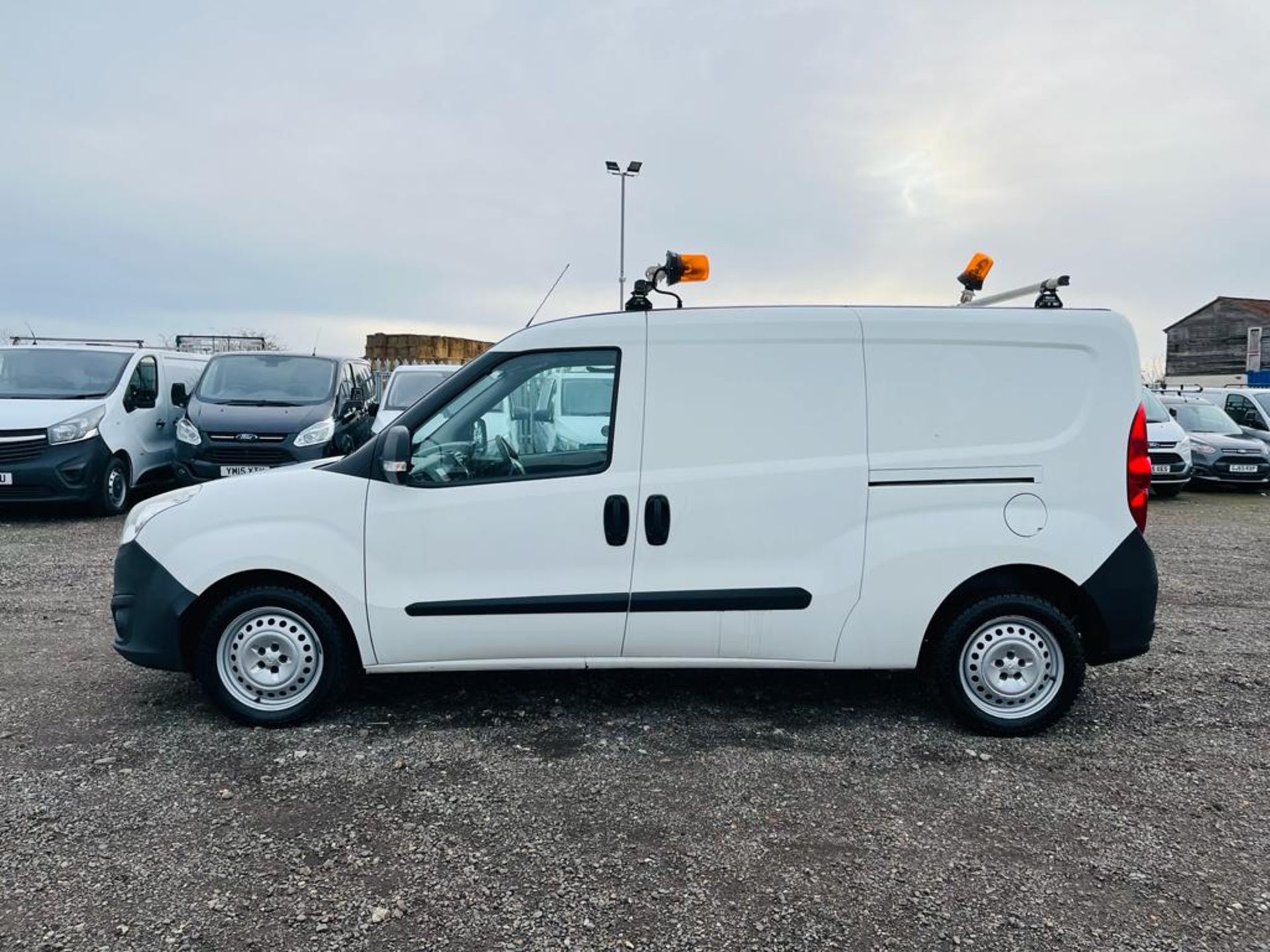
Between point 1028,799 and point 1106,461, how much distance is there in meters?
1.49

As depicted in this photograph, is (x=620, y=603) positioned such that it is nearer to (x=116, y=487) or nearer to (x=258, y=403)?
(x=258, y=403)

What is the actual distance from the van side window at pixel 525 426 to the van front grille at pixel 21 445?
7.67 meters

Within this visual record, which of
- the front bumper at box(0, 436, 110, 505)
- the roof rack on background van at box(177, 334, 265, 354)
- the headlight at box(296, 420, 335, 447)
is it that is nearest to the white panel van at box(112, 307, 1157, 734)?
the headlight at box(296, 420, 335, 447)

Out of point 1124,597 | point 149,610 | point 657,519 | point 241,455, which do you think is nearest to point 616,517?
point 657,519

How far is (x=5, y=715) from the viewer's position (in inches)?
163

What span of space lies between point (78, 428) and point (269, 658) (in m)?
7.27

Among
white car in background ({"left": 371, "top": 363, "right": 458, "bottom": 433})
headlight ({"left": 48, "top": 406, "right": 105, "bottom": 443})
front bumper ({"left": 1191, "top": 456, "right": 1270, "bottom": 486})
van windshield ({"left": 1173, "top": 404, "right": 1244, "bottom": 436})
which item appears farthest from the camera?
van windshield ({"left": 1173, "top": 404, "right": 1244, "bottom": 436})

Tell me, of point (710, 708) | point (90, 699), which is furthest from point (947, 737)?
point (90, 699)

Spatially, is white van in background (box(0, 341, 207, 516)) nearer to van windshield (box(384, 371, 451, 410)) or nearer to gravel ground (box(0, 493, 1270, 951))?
van windshield (box(384, 371, 451, 410))

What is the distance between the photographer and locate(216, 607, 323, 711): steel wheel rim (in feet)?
12.8

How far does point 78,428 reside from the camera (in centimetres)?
952

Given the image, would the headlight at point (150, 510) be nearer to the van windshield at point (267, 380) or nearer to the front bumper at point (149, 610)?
the front bumper at point (149, 610)

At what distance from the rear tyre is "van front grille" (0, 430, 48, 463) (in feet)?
2.19

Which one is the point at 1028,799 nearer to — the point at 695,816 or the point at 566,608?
the point at 695,816
